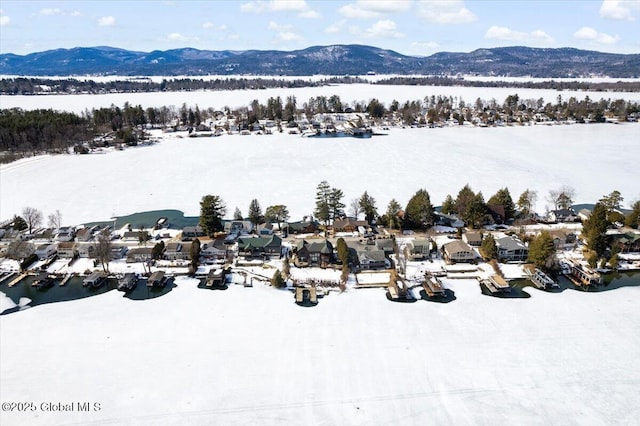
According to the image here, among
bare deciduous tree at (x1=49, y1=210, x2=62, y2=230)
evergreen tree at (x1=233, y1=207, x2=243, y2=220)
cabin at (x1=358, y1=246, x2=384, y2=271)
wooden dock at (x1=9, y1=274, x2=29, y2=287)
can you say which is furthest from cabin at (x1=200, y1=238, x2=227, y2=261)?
bare deciduous tree at (x1=49, y1=210, x2=62, y2=230)

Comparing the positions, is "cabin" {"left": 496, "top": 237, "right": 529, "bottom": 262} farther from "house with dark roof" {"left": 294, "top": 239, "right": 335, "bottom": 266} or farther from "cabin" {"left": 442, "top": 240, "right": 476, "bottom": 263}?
"house with dark roof" {"left": 294, "top": 239, "right": 335, "bottom": 266}

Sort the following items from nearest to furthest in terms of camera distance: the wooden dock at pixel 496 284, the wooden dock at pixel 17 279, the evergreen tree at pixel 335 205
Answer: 1. the wooden dock at pixel 496 284
2. the wooden dock at pixel 17 279
3. the evergreen tree at pixel 335 205

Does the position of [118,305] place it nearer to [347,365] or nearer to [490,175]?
[347,365]

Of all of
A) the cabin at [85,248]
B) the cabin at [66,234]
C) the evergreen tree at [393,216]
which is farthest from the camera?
the evergreen tree at [393,216]

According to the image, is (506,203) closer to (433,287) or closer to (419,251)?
(419,251)

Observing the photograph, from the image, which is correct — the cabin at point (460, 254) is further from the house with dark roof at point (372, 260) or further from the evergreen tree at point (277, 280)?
the evergreen tree at point (277, 280)

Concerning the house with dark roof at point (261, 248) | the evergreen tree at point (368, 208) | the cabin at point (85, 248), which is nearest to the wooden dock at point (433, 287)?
the evergreen tree at point (368, 208)

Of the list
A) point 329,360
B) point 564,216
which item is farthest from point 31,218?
point 564,216

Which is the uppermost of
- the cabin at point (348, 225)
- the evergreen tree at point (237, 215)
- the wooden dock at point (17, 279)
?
the evergreen tree at point (237, 215)

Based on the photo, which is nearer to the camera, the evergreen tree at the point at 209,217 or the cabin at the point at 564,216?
the evergreen tree at the point at 209,217
